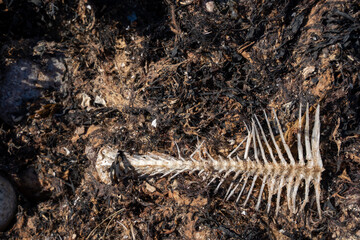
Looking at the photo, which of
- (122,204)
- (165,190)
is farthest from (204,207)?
(122,204)

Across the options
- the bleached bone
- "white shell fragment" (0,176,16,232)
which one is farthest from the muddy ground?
the bleached bone

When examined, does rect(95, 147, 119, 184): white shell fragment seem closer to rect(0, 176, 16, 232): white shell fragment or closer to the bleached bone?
the bleached bone

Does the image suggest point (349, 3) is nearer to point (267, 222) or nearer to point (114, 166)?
point (267, 222)

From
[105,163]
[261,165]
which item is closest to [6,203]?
[105,163]

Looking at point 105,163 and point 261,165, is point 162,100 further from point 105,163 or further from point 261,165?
point 261,165

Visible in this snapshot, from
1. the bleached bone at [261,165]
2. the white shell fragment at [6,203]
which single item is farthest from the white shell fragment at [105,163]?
the white shell fragment at [6,203]

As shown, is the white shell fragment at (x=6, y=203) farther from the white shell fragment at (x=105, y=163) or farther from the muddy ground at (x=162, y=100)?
the white shell fragment at (x=105, y=163)
